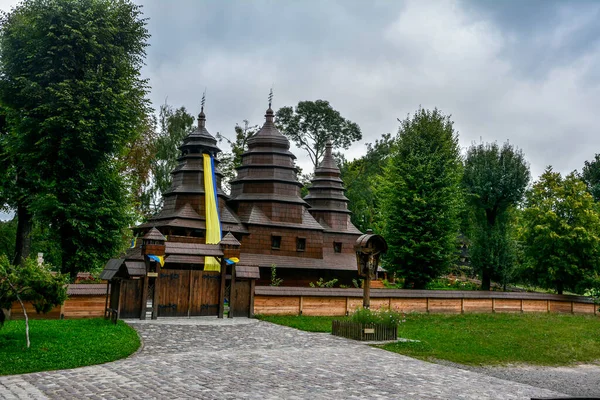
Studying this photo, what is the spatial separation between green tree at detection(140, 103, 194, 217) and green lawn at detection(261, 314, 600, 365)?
27.4 m

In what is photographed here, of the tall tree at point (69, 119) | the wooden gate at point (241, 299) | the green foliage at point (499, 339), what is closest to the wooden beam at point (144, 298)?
the wooden gate at point (241, 299)

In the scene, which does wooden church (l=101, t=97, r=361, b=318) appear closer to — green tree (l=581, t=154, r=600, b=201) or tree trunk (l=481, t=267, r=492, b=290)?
tree trunk (l=481, t=267, r=492, b=290)

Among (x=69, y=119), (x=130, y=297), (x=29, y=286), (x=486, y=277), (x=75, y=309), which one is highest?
(x=69, y=119)

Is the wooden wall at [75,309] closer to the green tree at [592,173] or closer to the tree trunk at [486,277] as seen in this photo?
the tree trunk at [486,277]

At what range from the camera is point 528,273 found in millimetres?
33312

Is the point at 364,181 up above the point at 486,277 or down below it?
above

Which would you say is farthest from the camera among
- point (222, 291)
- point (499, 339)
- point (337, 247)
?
point (337, 247)

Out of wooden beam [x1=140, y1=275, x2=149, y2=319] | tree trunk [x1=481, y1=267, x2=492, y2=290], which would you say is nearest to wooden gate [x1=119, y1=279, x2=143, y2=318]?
wooden beam [x1=140, y1=275, x2=149, y2=319]

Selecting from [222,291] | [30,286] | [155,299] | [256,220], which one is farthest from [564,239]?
[30,286]

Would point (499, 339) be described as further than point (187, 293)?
No

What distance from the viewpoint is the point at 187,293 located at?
63.5 feet

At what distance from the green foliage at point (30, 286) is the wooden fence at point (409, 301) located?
972cm

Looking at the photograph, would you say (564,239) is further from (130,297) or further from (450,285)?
(130,297)

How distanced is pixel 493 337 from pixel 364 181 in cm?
4226
